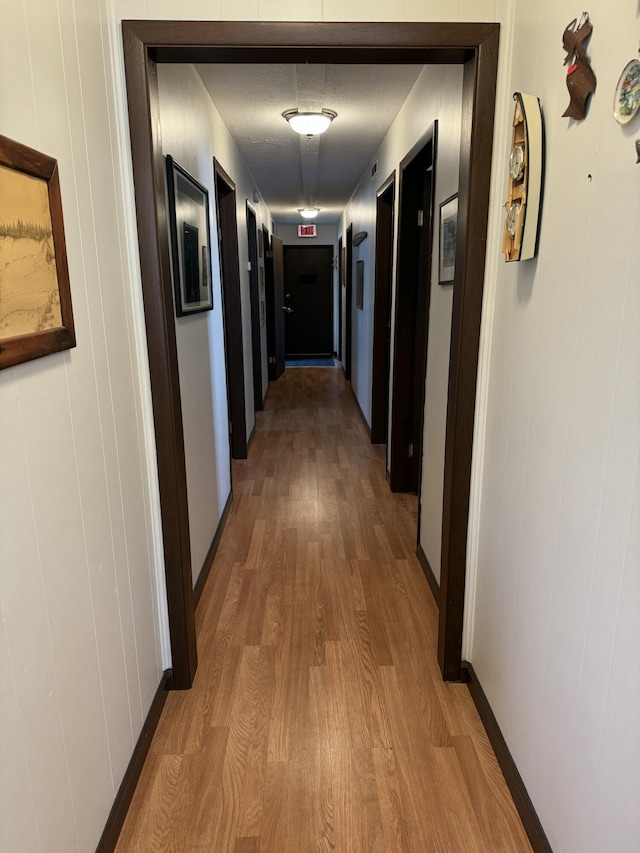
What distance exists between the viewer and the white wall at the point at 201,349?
2.20 metres

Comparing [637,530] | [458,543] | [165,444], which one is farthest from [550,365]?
[165,444]

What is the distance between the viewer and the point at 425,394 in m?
2.76

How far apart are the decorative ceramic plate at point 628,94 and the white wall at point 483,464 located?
0.03 metres

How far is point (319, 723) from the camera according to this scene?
181 centimetres

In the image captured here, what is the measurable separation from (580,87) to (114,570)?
1.57m

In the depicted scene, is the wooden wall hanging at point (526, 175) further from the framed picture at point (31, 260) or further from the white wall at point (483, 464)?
the framed picture at point (31, 260)

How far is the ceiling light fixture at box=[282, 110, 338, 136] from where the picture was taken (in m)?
3.19

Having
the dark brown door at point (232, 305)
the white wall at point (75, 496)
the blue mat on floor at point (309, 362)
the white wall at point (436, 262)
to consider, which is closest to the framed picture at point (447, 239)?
the white wall at point (436, 262)

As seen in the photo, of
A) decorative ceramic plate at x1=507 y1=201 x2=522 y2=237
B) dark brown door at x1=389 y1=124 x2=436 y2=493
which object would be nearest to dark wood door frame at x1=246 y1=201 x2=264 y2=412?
dark brown door at x1=389 y1=124 x2=436 y2=493

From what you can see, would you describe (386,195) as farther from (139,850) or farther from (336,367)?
(336,367)

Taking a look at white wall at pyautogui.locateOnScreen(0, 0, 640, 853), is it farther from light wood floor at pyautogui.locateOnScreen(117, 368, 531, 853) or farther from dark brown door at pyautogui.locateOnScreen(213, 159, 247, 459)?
dark brown door at pyautogui.locateOnScreen(213, 159, 247, 459)

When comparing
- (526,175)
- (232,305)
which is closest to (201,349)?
(232,305)

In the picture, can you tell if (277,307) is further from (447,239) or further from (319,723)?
(319,723)

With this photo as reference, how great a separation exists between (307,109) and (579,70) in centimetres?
248
